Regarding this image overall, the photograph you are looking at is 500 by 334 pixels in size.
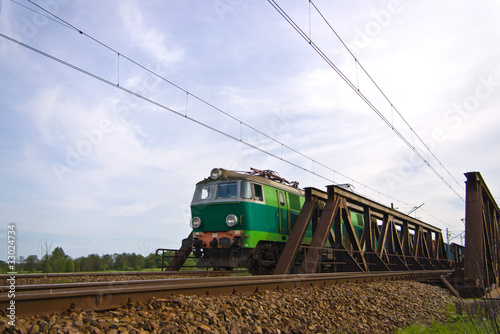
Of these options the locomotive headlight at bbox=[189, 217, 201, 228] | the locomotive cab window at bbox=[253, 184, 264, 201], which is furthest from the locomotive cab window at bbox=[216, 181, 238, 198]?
the locomotive headlight at bbox=[189, 217, 201, 228]

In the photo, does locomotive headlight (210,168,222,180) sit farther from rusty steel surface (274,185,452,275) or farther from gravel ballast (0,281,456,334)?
gravel ballast (0,281,456,334)

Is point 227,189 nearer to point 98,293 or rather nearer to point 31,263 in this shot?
point 31,263

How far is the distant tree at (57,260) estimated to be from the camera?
11445 millimetres

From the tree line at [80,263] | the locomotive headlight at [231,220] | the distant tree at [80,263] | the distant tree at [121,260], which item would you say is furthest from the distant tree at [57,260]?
the locomotive headlight at [231,220]

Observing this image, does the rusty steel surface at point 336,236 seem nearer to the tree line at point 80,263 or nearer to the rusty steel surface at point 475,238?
the rusty steel surface at point 475,238

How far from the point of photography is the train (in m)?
13.4

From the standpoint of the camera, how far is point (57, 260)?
12.7 m

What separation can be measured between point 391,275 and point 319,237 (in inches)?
96.9

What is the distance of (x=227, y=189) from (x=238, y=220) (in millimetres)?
1317

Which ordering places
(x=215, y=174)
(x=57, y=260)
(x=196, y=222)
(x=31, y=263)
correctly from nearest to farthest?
(x=31, y=263), (x=57, y=260), (x=196, y=222), (x=215, y=174)

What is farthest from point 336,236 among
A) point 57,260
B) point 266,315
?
point 57,260

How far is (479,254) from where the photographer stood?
13.0 metres

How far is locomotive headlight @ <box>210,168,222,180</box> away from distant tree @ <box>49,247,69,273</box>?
555 centimetres

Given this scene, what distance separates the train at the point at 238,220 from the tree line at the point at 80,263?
2208 mm
